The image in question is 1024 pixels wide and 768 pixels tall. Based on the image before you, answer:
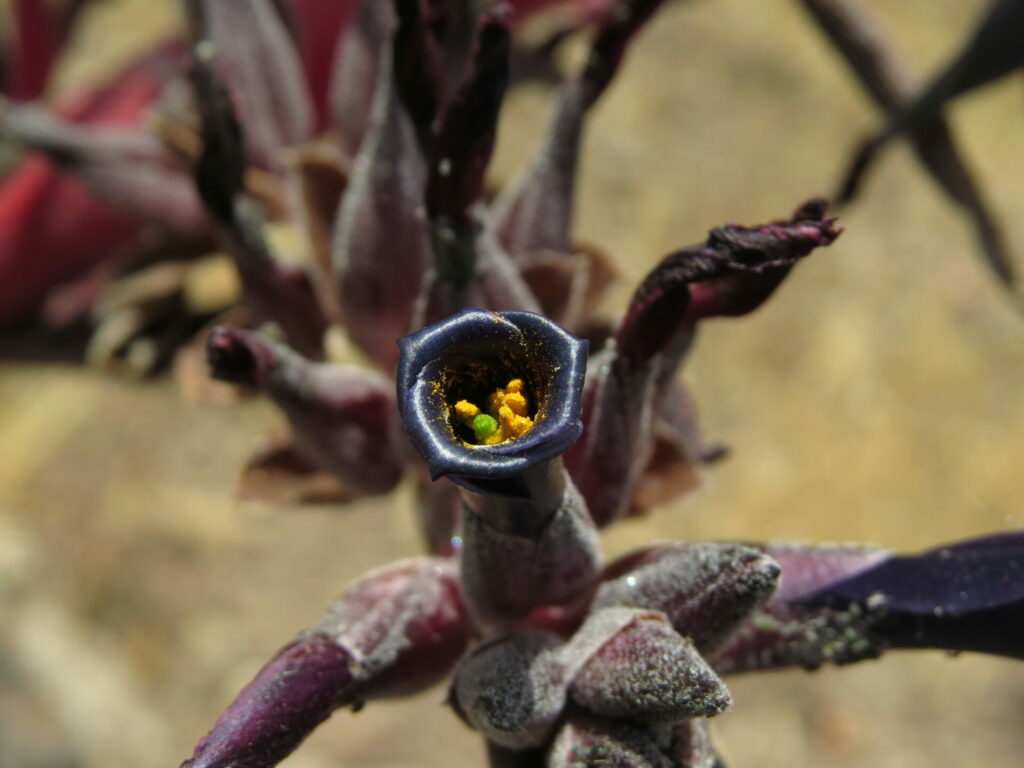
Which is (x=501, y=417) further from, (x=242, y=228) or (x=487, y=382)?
(x=242, y=228)

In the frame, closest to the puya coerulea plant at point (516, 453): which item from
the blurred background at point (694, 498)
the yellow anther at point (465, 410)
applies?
the yellow anther at point (465, 410)

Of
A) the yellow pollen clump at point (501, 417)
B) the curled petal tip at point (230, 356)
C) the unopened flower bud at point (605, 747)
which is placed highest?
the curled petal tip at point (230, 356)

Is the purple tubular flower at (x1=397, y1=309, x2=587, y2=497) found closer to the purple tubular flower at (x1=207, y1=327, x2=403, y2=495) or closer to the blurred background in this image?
the purple tubular flower at (x1=207, y1=327, x2=403, y2=495)

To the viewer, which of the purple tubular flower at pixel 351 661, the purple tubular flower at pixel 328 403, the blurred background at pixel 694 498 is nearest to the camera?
the purple tubular flower at pixel 351 661

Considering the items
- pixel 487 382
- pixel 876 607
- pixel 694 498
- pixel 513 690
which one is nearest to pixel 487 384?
pixel 487 382

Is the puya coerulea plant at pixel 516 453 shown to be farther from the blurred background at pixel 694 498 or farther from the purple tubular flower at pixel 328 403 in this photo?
the blurred background at pixel 694 498

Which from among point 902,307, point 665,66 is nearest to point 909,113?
point 902,307
